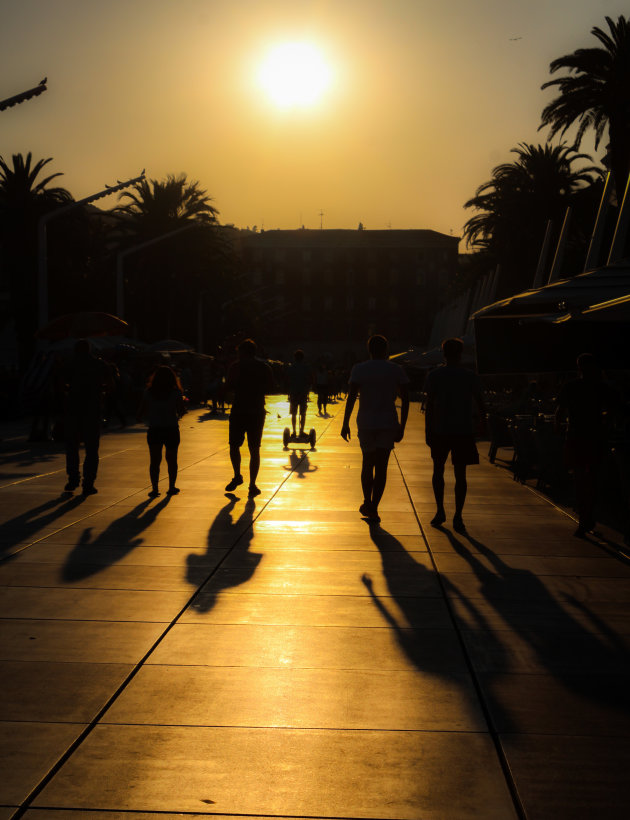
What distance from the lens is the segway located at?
71.6ft

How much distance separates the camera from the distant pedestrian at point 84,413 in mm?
12992

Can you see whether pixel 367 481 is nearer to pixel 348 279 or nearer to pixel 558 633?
pixel 558 633

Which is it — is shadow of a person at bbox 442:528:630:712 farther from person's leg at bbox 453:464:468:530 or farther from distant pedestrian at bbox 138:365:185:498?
distant pedestrian at bbox 138:365:185:498

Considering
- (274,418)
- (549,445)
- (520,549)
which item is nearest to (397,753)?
(520,549)

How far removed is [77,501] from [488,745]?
8.58 meters

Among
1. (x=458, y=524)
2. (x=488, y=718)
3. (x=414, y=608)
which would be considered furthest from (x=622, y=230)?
(x=488, y=718)

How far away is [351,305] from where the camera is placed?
464 ft

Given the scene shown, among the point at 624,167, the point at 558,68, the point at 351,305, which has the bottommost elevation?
the point at 351,305

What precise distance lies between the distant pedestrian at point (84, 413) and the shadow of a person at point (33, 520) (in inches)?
19.0

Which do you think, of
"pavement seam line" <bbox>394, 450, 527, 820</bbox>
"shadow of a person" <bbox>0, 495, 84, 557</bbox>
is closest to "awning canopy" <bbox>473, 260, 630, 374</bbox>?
"shadow of a person" <bbox>0, 495, 84, 557</bbox>

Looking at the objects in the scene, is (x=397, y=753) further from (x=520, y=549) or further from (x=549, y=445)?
(x=549, y=445)

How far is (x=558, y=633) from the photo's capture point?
6.26 metres

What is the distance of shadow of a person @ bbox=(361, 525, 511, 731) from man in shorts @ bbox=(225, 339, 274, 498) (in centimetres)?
371

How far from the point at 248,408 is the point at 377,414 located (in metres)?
2.79
